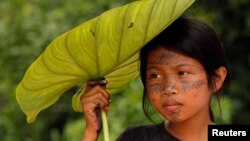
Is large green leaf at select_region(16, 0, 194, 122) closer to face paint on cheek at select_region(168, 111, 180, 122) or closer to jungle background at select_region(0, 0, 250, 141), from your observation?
face paint on cheek at select_region(168, 111, 180, 122)

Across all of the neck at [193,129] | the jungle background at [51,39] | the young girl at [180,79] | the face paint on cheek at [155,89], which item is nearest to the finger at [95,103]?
the young girl at [180,79]

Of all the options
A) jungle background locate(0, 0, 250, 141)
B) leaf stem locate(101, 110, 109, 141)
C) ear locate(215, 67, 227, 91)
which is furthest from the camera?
jungle background locate(0, 0, 250, 141)

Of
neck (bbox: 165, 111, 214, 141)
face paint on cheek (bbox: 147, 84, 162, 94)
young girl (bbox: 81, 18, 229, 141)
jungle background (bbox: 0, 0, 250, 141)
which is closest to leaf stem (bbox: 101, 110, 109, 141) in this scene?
young girl (bbox: 81, 18, 229, 141)

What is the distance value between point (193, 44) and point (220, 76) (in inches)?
5.7

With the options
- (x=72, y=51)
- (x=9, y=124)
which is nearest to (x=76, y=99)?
(x=72, y=51)

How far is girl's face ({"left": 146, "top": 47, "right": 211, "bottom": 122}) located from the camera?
1.84m

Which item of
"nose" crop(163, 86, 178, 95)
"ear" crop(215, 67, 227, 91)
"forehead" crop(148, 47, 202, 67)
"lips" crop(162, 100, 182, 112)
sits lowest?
"lips" crop(162, 100, 182, 112)

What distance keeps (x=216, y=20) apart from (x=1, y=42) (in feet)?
4.74

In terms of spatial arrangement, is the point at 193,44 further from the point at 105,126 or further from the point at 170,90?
the point at 105,126

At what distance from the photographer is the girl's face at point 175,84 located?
6.03 ft

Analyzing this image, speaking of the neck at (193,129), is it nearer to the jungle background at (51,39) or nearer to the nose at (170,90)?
the nose at (170,90)

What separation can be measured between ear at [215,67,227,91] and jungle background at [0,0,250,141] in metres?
2.77

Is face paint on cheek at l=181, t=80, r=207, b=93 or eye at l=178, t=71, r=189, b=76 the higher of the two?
eye at l=178, t=71, r=189, b=76

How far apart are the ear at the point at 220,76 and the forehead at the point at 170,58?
99 mm
